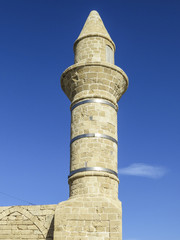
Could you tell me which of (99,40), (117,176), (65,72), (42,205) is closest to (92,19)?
(99,40)

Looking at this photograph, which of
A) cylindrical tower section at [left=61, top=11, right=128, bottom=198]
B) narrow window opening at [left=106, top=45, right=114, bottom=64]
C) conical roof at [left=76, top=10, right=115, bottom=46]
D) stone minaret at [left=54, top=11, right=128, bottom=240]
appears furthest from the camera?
conical roof at [left=76, top=10, right=115, bottom=46]

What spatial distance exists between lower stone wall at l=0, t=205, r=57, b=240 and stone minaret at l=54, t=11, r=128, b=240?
0.88 meters

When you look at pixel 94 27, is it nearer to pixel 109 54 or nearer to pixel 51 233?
pixel 109 54

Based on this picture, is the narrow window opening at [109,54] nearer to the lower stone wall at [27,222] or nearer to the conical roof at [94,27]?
the conical roof at [94,27]

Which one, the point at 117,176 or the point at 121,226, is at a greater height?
the point at 117,176

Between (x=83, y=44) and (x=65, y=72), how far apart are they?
124 centimetres

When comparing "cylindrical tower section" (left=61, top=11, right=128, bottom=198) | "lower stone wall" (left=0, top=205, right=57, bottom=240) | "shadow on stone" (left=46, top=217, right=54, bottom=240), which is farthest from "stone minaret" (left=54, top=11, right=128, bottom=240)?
"lower stone wall" (left=0, top=205, right=57, bottom=240)

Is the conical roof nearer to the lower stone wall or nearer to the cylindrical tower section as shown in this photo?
the cylindrical tower section

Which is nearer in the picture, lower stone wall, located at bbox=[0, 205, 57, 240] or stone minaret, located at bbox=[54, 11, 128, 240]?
stone minaret, located at bbox=[54, 11, 128, 240]

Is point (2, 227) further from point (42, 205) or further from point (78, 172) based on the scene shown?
point (78, 172)

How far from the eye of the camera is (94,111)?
10.1m

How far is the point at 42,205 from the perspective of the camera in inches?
394

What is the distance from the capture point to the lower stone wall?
970 cm

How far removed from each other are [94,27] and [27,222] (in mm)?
6907
